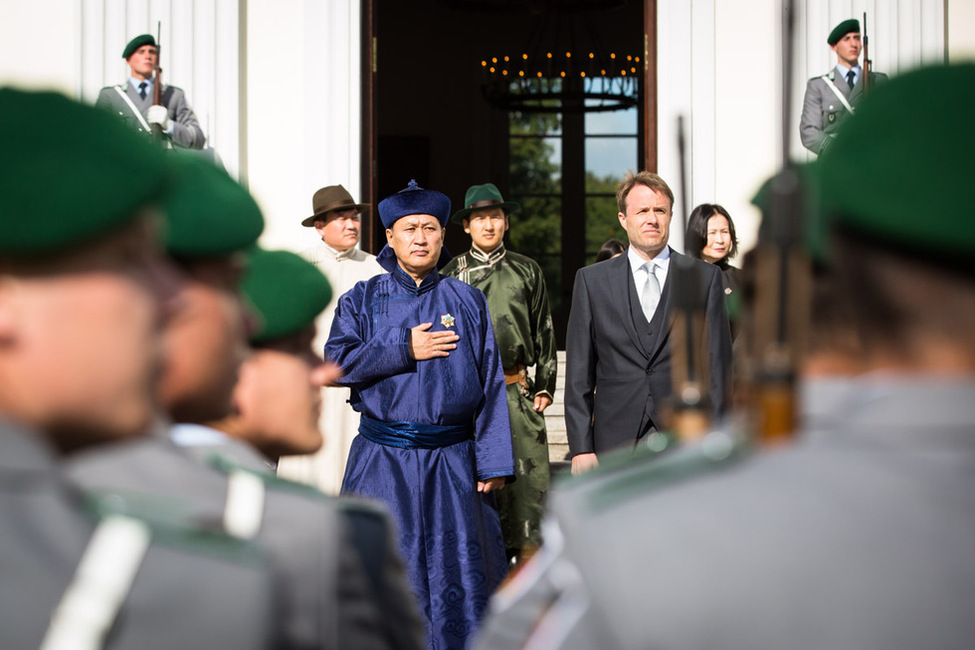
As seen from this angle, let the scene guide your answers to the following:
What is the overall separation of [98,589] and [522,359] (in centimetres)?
557

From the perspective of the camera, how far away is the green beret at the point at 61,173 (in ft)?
3.17

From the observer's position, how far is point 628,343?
15.6 feet

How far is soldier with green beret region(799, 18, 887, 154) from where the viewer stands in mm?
7598

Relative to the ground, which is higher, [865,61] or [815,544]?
[865,61]

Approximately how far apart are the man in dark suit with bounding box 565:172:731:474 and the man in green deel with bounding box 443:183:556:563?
126 centimetres

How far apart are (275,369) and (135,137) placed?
0.88 m

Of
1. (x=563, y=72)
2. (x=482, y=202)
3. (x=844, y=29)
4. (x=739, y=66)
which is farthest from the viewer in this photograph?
(x=563, y=72)

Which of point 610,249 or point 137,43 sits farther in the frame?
point 610,249

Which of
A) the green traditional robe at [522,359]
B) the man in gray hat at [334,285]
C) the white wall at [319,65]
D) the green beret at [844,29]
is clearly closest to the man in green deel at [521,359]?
the green traditional robe at [522,359]

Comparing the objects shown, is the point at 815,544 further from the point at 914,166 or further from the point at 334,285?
the point at 334,285

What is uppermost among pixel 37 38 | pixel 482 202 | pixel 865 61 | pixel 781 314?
pixel 37 38

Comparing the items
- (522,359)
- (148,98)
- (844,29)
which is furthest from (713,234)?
(148,98)

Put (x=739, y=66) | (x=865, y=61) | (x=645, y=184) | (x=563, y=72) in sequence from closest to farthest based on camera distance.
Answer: (x=645, y=184) < (x=865, y=61) < (x=739, y=66) < (x=563, y=72)

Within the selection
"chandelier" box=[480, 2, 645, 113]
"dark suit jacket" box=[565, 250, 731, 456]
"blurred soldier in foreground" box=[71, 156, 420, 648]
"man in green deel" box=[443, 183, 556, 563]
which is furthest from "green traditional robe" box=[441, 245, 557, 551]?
"chandelier" box=[480, 2, 645, 113]
